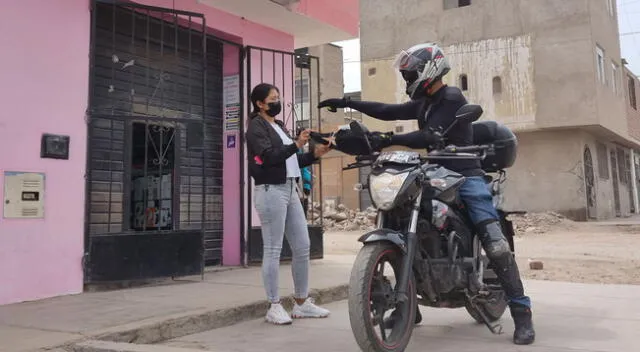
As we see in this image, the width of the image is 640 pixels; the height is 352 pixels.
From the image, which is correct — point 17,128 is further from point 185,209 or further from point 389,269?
point 389,269

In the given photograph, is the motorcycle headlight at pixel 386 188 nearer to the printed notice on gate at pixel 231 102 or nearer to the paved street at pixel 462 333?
the paved street at pixel 462 333

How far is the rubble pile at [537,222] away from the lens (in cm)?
1819

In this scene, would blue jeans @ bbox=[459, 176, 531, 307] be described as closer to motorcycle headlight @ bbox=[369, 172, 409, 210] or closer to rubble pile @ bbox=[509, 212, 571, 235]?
motorcycle headlight @ bbox=[369, 172, 409, 210]

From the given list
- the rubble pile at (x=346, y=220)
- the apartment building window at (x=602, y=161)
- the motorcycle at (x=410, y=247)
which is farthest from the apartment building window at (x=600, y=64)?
the motorcycle at (x=410, y=247)

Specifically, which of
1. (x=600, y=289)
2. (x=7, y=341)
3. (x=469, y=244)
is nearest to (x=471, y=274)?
(x=469, y=244)

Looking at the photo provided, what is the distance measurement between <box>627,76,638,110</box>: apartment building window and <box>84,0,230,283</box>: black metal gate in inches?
1041

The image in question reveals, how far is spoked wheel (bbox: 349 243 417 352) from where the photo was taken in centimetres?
307

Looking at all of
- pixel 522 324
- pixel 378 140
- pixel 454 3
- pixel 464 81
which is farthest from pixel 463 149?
pixel 454 3

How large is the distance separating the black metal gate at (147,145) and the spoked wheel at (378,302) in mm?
3262

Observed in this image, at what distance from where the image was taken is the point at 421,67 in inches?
148

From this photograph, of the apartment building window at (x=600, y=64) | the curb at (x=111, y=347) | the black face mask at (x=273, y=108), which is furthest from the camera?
the apartment building window at (x=600, y=64)

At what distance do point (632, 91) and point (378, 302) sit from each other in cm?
3013

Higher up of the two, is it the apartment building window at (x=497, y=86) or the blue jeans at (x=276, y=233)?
the apartment building window at (x=497, y=86)

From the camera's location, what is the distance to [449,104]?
12.5ft
